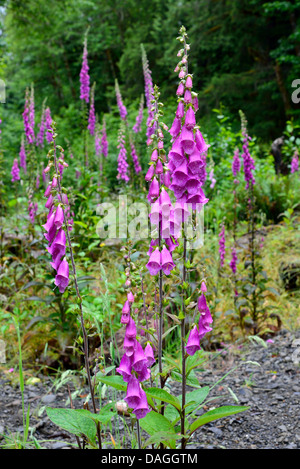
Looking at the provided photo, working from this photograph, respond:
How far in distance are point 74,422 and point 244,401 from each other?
1371 mm

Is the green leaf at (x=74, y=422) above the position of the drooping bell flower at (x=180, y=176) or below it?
below

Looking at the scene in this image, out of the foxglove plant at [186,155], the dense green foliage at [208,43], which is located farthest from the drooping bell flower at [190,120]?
the dense green foliage at [208,43]

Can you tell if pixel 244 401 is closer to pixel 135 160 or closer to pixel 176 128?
pixel 176 128

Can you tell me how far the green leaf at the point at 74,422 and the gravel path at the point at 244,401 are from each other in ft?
1.24

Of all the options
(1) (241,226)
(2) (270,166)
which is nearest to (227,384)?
(1) (241,226)

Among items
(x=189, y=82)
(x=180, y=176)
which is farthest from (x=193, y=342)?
(x=189, y=82)

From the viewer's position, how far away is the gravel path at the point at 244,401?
2295mm

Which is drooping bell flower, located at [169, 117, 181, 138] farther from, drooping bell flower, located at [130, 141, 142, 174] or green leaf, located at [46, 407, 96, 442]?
drooping bell flower, located at [130, 141, 142, 174]

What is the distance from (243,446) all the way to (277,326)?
172cm

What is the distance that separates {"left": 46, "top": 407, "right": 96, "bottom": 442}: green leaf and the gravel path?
14.9 inches

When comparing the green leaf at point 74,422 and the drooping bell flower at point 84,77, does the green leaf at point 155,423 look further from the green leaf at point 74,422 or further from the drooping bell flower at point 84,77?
the drooping bell flower at point 84,77

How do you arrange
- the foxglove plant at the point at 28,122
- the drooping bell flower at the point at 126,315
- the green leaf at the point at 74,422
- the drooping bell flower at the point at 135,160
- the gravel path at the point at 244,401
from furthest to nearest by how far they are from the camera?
1. the drooping bell flower at the point at 135,160
2. the foxglove plant at the point at 28,122
3. the gravel path at the point at 244,401
4. the green leaf at the point at 74,422
5. the drooping bell flower at the point at 126,315

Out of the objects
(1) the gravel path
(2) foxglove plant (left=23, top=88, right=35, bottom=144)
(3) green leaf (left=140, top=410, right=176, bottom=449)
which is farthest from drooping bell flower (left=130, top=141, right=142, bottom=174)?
(3) green leaf (left=140, top=410, right=176, bottom=449)

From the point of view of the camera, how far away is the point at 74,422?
5.50 ft
